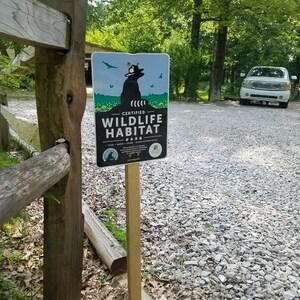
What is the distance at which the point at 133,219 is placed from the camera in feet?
6.14

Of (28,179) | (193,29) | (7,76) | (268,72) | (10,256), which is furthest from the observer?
(193,29)

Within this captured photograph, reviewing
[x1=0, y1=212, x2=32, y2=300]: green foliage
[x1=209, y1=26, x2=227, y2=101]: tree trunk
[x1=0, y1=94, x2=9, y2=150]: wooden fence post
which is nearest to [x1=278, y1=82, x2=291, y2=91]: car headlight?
[x1=209, y1=26, x2=227, y2=101]: tree trunk

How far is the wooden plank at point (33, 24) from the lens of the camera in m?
1.10

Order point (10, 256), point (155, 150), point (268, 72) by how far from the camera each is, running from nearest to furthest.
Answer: point (155, 150)
point (10, 256)
point (268, 72)

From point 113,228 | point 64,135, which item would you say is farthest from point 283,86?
point 64,135

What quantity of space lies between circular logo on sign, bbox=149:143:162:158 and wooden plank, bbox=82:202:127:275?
2.93ft

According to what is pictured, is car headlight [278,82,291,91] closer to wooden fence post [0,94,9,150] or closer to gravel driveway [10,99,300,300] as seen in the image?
gravel driveway [10,99,300,300]

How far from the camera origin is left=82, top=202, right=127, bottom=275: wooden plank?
242 cm

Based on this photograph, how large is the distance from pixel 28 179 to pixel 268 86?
1222 cm

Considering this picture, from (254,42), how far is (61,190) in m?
17.0

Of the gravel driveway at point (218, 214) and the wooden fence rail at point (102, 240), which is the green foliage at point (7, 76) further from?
the gravel driveway at point (218, 214)

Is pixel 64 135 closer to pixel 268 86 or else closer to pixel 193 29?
pixel 268 86

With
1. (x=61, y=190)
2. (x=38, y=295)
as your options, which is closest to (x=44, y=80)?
(x=61, y=190)

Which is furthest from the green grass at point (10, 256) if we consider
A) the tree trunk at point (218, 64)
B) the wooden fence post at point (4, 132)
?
the tree trunk at point (218, 64)
